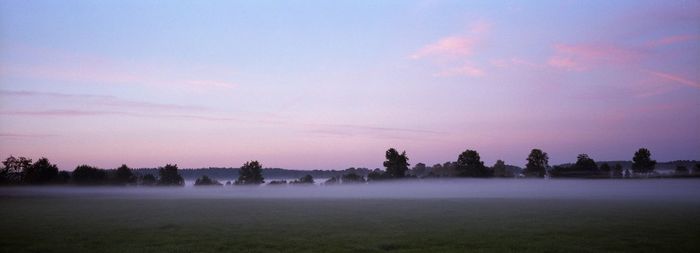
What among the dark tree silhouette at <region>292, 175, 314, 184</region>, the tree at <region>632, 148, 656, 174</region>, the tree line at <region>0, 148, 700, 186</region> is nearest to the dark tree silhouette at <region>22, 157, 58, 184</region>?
the tree line at <region>0, 148, 700, 186</region>

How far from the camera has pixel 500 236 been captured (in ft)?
76.8

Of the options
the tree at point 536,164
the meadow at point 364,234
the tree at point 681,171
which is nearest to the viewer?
the meadow at point 364,234

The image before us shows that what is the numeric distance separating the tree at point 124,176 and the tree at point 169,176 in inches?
316

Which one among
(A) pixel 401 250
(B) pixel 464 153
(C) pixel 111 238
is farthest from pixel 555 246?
(B) pixel 464 153

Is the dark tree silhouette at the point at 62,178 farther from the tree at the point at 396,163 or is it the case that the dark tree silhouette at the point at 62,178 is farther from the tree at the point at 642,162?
the tree at the point at 642,162

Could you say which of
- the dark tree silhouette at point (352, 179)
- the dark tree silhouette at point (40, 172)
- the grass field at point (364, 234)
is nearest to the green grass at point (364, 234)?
the grass field at point (364, 234)

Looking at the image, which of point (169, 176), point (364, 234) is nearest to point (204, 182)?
point (169, 176)

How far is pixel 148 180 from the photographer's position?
495ft

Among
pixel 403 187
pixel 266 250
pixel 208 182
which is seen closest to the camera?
pixel 266 250

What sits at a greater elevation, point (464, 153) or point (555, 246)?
point (464, 153)

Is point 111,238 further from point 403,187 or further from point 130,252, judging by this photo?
point 403,187

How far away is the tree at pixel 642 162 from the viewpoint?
5522 inches

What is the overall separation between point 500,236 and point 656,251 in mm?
6248

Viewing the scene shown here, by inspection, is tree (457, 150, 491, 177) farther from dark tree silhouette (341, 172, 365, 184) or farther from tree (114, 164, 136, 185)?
tree (114, 164, 136, 185)
